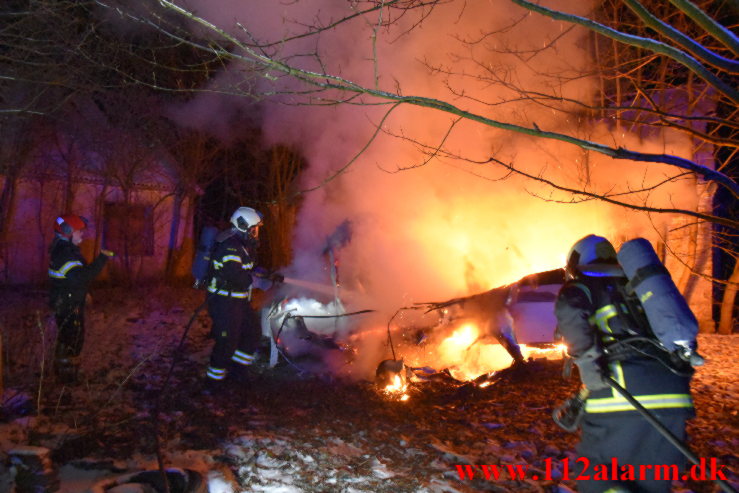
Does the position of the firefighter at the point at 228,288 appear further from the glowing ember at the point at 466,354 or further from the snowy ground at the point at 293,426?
the glowing ember at the point at 466,354

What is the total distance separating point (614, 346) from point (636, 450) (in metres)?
0.52

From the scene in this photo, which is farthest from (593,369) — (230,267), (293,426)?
(230,267)

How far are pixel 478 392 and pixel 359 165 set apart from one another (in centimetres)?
504

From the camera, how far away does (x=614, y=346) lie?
94.5 inches

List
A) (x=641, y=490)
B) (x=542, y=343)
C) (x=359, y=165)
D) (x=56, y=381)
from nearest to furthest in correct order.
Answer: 1. (x=641, y=490)
2. (x=56, y=381)
3. (x=542, y=343)
4. (x=359, y=165)

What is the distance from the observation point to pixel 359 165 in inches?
343

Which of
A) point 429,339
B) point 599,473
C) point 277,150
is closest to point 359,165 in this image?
point 429,339

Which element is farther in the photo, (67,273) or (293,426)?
(67,273)

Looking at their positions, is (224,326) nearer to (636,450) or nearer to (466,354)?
(466,354)

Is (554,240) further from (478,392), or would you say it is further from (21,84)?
(21,84)

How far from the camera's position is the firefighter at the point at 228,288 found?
498cm

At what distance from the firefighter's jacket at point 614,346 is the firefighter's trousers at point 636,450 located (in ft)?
0.17

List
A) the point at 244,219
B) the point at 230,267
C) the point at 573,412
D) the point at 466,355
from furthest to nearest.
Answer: the point at 466,355, the point at 244,219, the point at 230,267, the point at 573,412

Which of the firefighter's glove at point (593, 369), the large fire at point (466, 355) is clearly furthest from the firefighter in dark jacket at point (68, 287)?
the firefighter's glove at point (593, 369)
